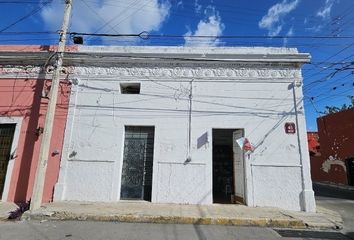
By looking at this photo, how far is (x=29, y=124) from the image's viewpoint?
34.2 ft

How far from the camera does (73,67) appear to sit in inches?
435

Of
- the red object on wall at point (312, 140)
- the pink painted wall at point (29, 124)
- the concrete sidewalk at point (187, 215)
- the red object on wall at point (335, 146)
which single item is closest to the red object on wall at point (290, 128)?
the concrete sidewalk at point (187, 215)

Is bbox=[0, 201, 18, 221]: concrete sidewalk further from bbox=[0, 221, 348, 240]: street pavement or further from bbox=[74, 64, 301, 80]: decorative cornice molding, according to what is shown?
bbox=[74, 64, 301, 80]: decorative cornice molding

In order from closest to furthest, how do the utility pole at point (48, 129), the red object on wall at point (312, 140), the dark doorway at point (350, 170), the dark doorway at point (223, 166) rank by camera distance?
the utility pole at point (48, 129) → the dark doorway at point (223, 166) → the dark doorway at point (350, 170) → the red object on wall at point (312, 140)

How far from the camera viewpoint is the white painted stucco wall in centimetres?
970

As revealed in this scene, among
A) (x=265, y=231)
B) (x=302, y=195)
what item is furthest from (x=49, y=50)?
(x=302, y=195)

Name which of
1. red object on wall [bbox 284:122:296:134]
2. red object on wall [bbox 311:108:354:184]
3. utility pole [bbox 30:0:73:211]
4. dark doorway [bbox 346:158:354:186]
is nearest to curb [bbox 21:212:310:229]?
utility pole [bbox 30:0:73:211]

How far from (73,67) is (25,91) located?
2.04 metres

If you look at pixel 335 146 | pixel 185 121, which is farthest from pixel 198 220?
pixel 335 146

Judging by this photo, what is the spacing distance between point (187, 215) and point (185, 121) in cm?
363

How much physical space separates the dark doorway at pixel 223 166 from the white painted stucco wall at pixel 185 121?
164 cm

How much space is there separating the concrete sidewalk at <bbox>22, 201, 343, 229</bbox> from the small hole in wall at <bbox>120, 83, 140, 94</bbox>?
14.6 feet

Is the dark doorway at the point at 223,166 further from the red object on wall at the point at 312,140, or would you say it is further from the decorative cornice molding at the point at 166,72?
the red object on wall at the point at 312,140

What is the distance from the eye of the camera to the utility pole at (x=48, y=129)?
27.5ft
